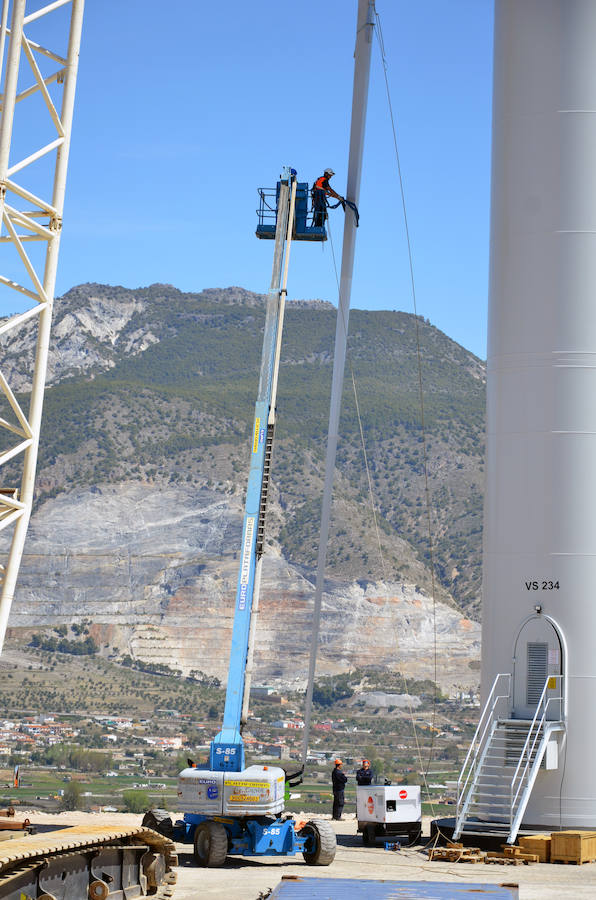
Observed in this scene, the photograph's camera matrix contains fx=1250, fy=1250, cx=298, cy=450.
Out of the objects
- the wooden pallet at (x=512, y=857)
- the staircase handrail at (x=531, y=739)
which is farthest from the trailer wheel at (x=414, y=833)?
the wooden pallet at (x=512, y=857)

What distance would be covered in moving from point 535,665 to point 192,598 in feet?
470

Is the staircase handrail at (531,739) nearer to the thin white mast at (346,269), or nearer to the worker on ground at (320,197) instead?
the thin white mast at (346,269)

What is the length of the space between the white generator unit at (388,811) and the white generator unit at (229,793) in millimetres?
3872

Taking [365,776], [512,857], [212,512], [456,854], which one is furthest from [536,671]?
[212,512]

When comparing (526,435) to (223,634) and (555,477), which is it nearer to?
(555,477)

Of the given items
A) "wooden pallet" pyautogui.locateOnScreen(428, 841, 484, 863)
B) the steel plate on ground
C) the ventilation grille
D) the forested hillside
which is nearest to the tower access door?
the ventilation grille

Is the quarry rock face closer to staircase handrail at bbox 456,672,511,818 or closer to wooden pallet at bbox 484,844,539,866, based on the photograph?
staircase handrail at bbox 456,672,511,818

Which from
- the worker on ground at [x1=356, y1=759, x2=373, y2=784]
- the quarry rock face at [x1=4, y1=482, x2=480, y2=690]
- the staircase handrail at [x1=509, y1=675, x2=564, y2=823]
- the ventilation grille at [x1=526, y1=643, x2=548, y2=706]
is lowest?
the worker on ground at [x1=356, y1=759, x2=373, y2=784]

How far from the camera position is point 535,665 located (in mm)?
24422

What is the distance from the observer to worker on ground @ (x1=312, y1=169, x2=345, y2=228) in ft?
77.8

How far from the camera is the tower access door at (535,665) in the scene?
2416 cm

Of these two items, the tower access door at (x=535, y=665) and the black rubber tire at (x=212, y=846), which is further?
the tower access door at (x=535, y=665)

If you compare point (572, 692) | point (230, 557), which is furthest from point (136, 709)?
point (572, 692)

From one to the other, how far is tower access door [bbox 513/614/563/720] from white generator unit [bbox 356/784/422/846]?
2673 mm
